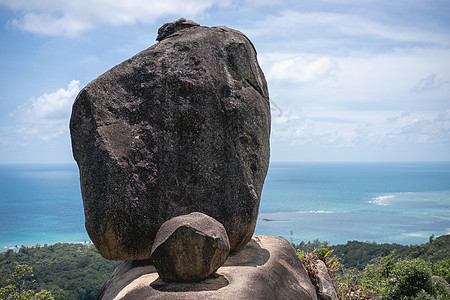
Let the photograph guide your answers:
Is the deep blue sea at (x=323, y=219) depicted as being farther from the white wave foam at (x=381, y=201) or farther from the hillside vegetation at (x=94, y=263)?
the hillside vegetation at (x=94, y=263)

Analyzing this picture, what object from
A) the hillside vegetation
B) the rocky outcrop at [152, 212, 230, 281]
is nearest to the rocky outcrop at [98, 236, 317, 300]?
the rocky outcrop at [152, 212, 230, 281]

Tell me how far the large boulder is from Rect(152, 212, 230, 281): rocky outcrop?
63.2 inches

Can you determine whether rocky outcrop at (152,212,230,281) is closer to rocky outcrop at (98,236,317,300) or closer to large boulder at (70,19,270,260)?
rocky outcrop at (98,236,317,300)

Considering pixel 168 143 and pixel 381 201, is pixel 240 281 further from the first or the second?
pixel 381 201

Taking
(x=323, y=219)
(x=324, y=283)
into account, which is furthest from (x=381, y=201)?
(x=324, y=283)

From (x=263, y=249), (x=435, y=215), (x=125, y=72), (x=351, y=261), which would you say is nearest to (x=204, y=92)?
(x=125, y=72)

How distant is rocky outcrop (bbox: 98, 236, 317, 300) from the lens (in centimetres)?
725

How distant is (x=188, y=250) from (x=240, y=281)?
123cm

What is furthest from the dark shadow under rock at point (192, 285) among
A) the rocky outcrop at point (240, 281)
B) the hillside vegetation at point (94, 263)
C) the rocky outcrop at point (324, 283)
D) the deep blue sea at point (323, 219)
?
the deep blue sea at point (323, 219)

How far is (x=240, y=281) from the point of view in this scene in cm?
782

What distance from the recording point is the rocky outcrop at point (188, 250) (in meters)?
7.42

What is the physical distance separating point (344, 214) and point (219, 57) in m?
107

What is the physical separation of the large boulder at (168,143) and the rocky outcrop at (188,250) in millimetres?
1605

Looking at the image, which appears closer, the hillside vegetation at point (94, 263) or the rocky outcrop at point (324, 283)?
the rocky outcrop at point (324, 283)
